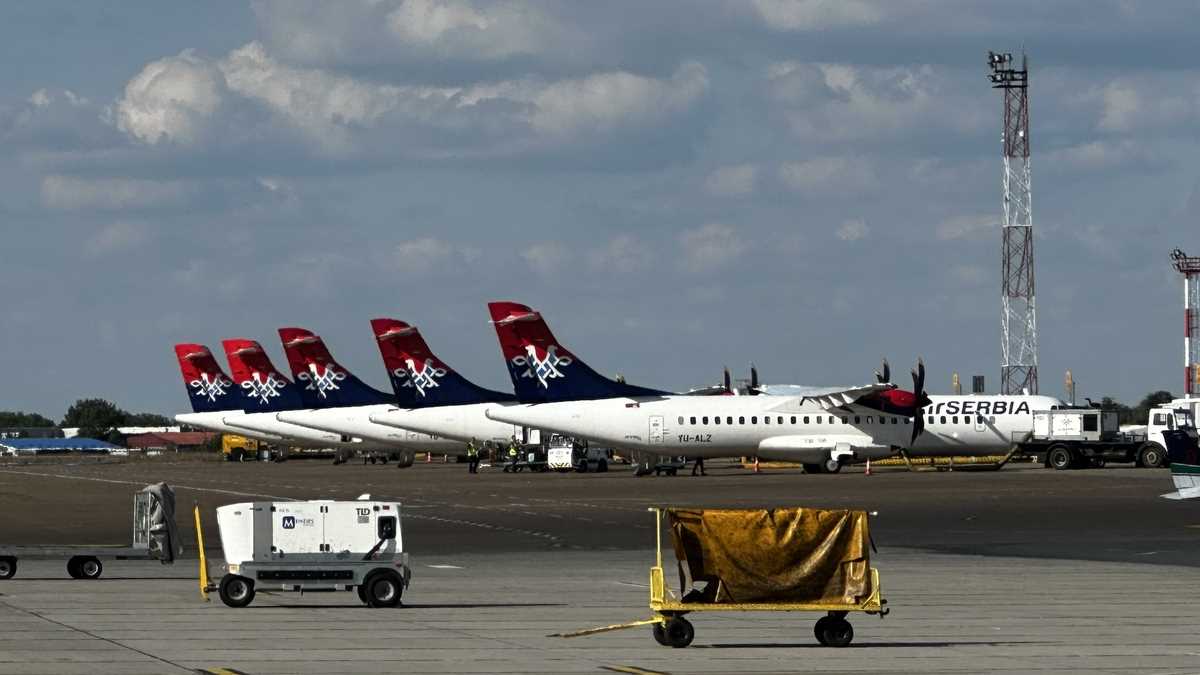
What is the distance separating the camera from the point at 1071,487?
65.3 meters

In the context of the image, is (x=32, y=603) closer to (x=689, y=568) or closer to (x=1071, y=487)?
(x=689, y=568)

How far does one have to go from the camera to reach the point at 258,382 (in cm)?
13612

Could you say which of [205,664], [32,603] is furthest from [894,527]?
[205,664]

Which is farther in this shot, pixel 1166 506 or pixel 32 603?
pixel 1166 506

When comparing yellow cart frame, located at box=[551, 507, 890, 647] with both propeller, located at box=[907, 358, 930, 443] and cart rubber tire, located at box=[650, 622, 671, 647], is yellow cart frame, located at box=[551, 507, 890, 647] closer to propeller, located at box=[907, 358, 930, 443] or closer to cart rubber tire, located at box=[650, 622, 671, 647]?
cart rubber tire, located at box=[650, 622, 671, 647]

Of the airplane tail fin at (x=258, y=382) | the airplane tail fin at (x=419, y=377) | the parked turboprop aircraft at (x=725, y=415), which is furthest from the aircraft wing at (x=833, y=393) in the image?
the airplane tail fin at (x=258, y=382)

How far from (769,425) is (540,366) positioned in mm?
10574

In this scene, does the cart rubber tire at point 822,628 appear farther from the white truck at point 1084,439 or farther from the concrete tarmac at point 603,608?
the white truck at point 1084,439

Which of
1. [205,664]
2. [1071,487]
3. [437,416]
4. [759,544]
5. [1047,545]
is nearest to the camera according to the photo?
[205,664]

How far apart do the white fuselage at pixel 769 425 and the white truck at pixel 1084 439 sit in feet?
2.72

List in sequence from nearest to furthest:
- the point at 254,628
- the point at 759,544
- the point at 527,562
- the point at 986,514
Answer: the point at 759,544 → the point at 254,628 → the point at 527,562 → the point at 986,514

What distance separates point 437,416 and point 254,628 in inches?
3249

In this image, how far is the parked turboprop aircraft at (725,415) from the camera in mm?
84688

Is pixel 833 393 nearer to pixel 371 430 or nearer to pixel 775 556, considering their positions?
pixel 371 430
